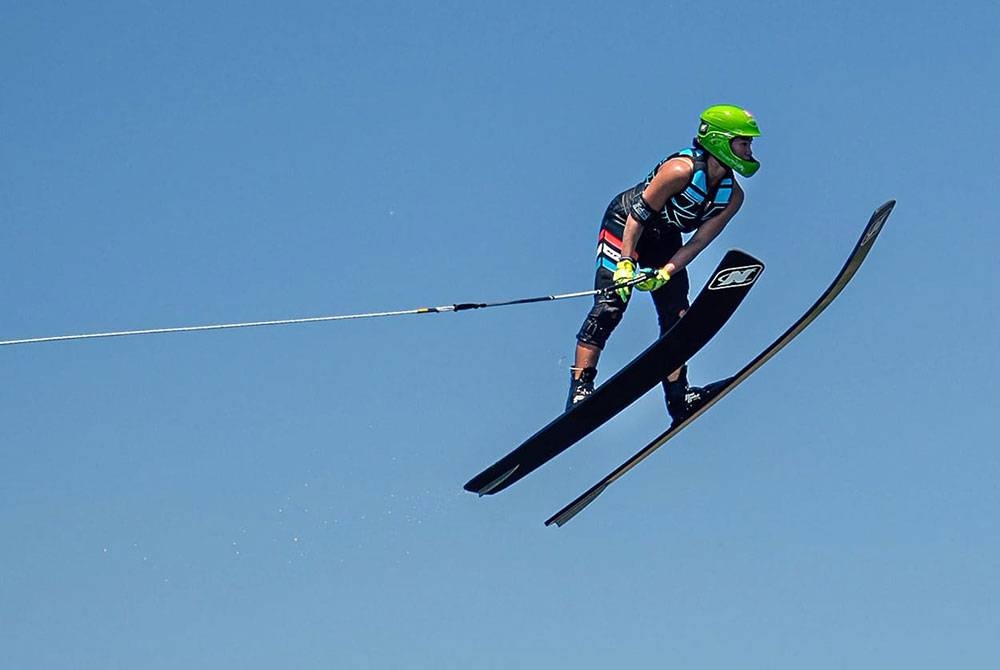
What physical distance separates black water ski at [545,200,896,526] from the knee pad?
1.13 meters

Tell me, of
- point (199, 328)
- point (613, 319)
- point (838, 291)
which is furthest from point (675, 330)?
point (199, 328)

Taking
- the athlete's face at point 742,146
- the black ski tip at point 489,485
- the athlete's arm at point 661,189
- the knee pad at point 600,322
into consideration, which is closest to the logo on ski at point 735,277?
the athlete's arm at point 661,189

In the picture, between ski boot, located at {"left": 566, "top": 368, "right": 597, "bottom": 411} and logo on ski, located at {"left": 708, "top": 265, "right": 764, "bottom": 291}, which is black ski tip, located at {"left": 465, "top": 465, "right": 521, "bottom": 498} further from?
logo on ski, located at {"left": 708, "top": 265, "right": 764, "bottom": 291}

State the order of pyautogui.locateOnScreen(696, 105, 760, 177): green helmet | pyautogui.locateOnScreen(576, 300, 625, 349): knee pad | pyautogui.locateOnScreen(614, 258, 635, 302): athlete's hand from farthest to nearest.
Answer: pyautogui.locateOnScreen(576, 300, 625, 349): knee pad → pyautogui.locateOnScreen(614, 258, 635, 302): athlete's hand → pyautogui.locateOnScreen(696, 105, 760, 177): green helmet

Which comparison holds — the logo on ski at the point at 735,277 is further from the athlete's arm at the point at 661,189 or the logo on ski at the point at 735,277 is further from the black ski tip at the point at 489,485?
the black ski tip at the point at 489,485

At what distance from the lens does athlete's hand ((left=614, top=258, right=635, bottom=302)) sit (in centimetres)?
1427

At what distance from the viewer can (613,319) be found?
48.2 ft

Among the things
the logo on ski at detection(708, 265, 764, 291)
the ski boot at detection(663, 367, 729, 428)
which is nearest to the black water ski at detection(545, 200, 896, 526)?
the ski boot at detection(663, 367, 729, 428)

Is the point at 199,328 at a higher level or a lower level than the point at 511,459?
higher

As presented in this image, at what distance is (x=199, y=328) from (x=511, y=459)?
3.76m

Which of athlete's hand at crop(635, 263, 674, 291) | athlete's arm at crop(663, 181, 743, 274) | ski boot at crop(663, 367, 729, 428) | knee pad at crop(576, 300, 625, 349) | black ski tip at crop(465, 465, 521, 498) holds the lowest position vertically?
black ski tip at crop(465, 465, 521, 498)

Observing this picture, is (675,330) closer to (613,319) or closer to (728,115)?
(613,319)

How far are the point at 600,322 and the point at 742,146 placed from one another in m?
2.00

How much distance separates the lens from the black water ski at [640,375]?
13906 millimetres
